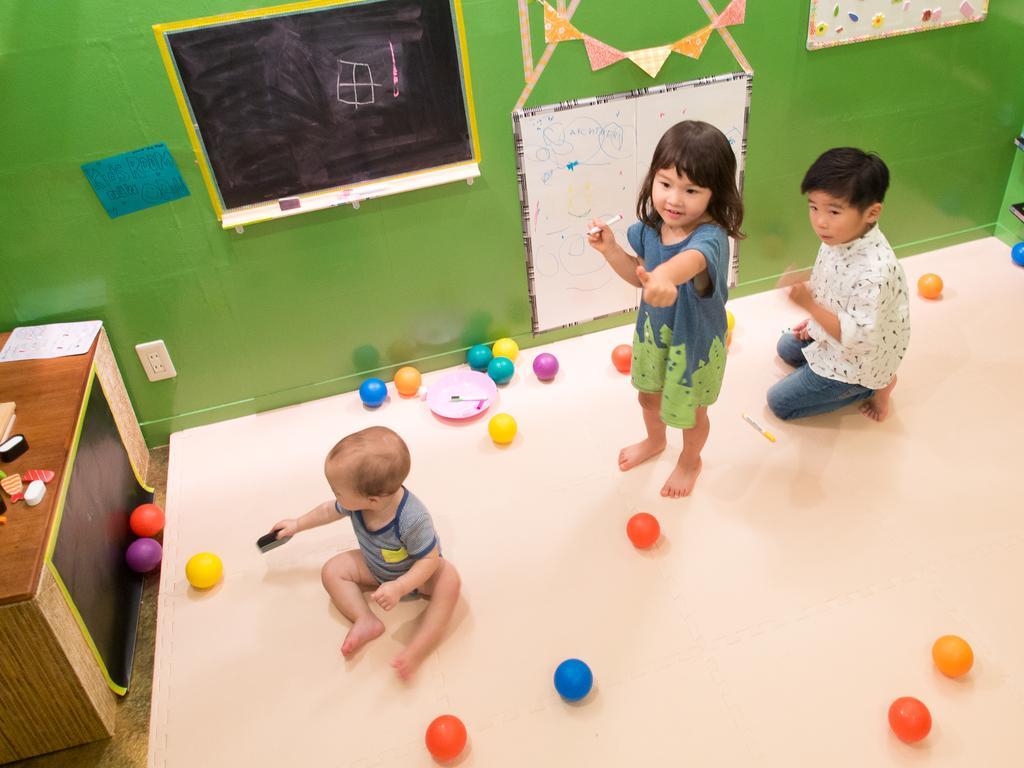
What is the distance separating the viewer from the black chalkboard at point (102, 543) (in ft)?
6.14

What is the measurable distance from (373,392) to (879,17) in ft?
7.08

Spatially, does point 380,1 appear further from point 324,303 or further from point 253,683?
point 253,683

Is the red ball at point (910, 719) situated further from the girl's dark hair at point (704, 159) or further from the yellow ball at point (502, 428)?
the yellow ball at point (502, 428)

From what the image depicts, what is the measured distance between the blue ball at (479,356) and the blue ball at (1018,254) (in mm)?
2167

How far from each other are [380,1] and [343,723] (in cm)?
190

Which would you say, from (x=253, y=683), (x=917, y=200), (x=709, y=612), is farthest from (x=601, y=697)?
(x=917, y=200)

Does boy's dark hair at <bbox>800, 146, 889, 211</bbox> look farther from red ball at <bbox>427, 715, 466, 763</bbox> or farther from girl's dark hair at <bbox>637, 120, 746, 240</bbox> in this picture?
red ball at <bbox>427, 715, 466, 763</bbox>

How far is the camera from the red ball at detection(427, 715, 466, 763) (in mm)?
1720

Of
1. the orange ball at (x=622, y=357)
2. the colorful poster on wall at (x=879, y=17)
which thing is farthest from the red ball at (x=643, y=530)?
the colorful poster on wall at (x=879, y=17)

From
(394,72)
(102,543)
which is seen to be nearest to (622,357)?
(394,72)

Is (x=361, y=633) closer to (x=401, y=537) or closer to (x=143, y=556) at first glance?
(x=401, y=537)

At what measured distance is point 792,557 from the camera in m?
2.13

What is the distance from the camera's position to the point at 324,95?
230cm

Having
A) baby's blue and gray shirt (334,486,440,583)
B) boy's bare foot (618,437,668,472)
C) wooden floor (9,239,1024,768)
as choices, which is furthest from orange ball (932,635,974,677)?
baby's blue and gray shirt (334,486,440,583)
